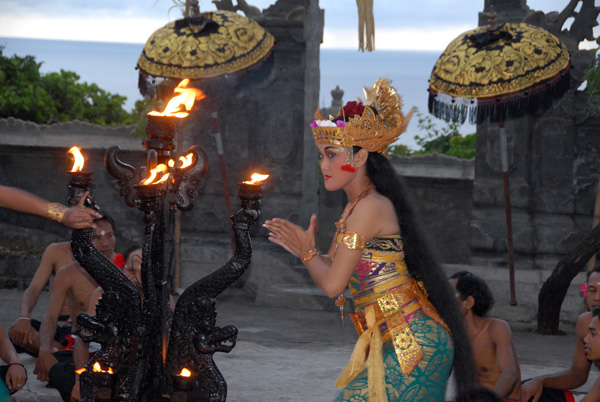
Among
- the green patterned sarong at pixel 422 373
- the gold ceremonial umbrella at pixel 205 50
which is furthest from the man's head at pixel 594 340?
the gold ceremonial umbrella at pixel 205 50

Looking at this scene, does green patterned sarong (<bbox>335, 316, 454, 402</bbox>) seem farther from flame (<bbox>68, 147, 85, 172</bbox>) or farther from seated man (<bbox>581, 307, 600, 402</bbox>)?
flame (<bbox>68, 147, 85, 172</bbox>)

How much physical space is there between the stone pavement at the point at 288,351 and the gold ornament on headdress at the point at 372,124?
2.53 meters

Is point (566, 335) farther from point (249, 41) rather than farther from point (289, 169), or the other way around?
point (249, 41)

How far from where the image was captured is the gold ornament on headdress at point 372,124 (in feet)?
12.5

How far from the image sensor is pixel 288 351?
23.7 ft

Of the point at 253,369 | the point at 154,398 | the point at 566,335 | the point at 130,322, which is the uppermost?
the point at 130,322

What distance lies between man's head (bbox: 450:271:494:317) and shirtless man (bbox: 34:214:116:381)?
2412 mm

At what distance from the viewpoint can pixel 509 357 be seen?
4.96 meters

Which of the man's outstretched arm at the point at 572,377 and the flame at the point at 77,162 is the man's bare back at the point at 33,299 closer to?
the flame at the point at 77,162

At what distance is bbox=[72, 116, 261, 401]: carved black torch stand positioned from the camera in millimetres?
3834

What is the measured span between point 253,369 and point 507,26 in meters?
3.98

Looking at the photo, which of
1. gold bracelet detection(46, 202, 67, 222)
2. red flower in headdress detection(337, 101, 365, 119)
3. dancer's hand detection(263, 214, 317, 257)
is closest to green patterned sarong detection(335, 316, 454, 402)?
dancer's hand detection(263, 214, 317, 257)

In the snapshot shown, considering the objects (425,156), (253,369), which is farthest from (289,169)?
(253,369)

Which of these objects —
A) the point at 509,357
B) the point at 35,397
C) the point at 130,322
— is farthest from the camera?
the point at 35,397
